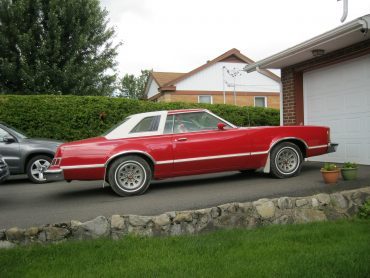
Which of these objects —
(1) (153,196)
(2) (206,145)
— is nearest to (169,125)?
(2) (206,145)

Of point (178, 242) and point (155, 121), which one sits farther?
point (155, 121)

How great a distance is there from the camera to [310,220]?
5.67 metres

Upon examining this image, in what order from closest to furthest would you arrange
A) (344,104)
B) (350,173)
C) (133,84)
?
(350,173), (344,104), (133,84)

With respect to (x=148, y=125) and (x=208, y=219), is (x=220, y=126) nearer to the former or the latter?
(x=148, y=125)

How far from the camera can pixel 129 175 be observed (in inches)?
269

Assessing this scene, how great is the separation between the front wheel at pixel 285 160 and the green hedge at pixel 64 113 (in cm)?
454

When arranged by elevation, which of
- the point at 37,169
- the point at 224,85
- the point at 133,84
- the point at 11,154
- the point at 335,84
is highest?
the point at 133,84

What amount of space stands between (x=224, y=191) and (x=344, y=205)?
1.80 meters

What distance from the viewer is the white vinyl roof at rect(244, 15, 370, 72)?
7.64m

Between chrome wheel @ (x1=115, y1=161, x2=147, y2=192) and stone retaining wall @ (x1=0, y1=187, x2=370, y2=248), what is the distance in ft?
5.78

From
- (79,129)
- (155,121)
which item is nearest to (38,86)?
(79,129)

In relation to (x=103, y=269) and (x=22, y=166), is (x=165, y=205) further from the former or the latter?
(x=22, y=166)

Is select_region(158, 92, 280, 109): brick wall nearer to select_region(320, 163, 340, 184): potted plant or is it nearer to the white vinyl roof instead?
the white vinyl roof

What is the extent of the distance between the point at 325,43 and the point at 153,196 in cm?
493
